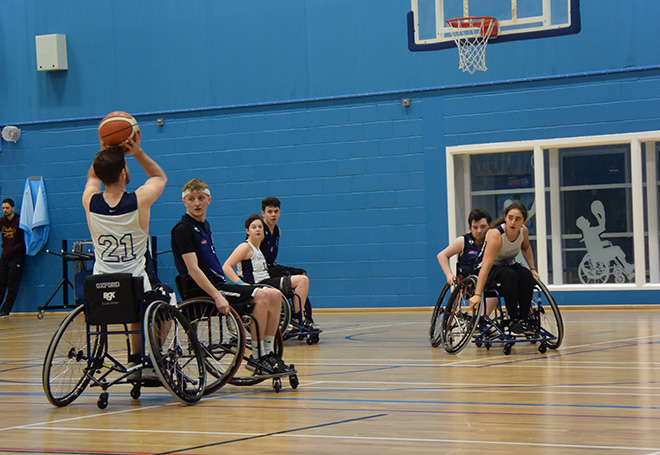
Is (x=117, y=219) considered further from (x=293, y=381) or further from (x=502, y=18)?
(x=502, y=18)

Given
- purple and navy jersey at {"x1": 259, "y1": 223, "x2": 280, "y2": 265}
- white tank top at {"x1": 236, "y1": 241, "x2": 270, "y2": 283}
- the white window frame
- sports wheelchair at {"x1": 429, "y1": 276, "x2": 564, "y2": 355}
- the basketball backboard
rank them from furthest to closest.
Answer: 1. the white window frame
2. the basketball backboard
3. purple and navy jersey at {"x1": 259, "y1": 223, "x2": 280, "y2": 265}
4. white tank top at {"x1": 236, "y1": 241, "x2": 270, "y2": 283}
5. sports wheelchair at {"x1": 429, "y1": 276, "x2": 564, "y2": 355}

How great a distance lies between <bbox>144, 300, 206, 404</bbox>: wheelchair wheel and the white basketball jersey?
0.16 meters

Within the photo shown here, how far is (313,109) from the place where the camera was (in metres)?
11.4

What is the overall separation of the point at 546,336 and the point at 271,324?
229cm

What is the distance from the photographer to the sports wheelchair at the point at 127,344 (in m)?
4.04

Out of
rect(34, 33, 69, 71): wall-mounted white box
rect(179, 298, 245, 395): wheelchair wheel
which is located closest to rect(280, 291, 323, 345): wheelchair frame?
→ rect(179, 298, 245, 395): wheelchair wheel

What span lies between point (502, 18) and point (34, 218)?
6.73 m

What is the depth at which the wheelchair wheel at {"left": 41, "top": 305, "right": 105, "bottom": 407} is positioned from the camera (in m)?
4.08

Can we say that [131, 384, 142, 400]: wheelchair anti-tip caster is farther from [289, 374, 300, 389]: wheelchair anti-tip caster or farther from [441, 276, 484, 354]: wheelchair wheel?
[441, 276, 484, 354]: wheelchair wheel

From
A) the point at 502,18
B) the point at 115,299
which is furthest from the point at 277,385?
the point at 502,18

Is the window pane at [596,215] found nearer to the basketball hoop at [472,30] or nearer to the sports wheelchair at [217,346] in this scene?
the basketball hoop at [472,30]

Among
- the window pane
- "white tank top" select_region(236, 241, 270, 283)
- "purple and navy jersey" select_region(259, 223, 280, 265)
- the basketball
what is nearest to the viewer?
the basketball

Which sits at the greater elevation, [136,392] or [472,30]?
[472,30]

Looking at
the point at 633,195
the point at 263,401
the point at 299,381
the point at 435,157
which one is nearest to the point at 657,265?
the point at 633,195
